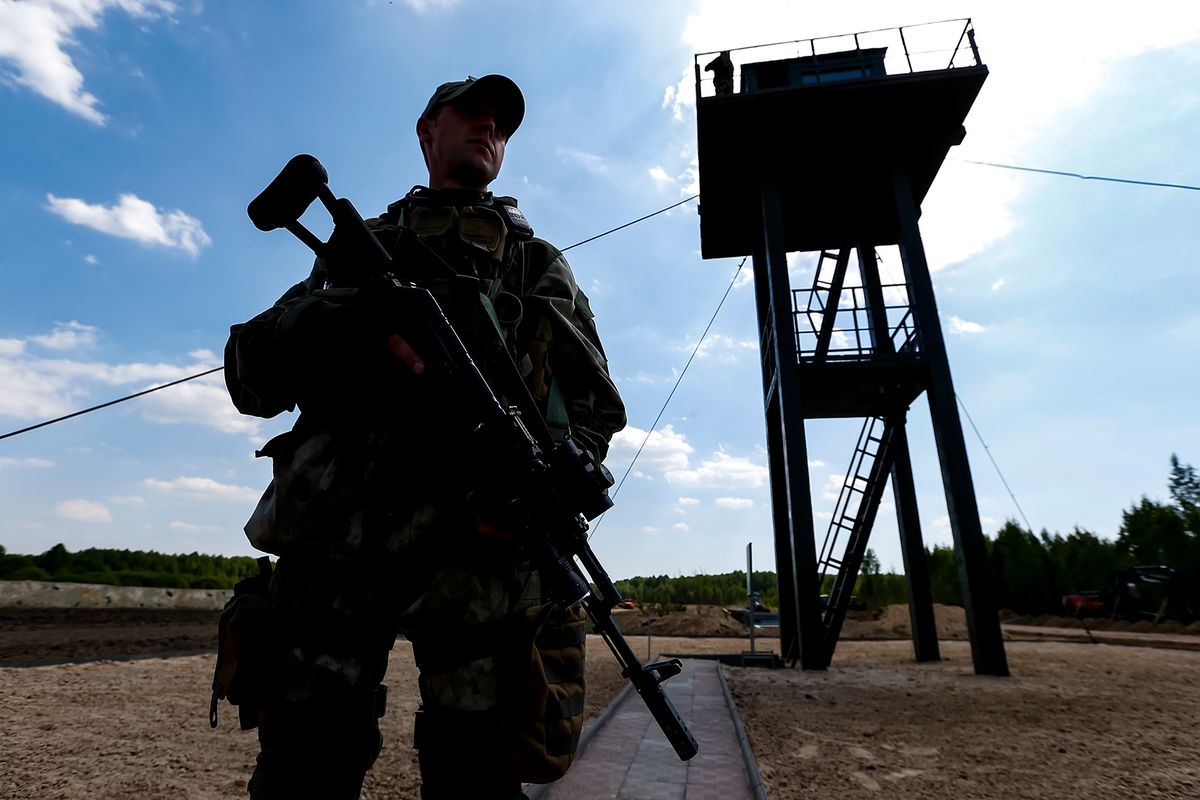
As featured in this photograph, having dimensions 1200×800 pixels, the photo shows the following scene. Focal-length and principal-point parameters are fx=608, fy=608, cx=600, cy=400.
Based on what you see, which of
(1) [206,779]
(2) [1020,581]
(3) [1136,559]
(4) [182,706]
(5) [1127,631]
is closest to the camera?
(1) [206,779]

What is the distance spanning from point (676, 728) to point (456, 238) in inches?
56.7

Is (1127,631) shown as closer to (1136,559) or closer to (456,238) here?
(1136,559)

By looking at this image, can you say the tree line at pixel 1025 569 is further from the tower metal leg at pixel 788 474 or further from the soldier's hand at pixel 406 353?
the soldier's hand at pixel 406 353

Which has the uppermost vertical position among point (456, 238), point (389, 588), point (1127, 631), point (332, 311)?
point (456, 238)

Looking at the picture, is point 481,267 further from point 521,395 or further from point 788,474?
point 788,474

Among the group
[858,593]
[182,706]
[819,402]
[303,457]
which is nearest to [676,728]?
[303,457]

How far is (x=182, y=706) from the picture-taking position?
15.3ft

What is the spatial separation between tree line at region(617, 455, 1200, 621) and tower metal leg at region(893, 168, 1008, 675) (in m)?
11.7

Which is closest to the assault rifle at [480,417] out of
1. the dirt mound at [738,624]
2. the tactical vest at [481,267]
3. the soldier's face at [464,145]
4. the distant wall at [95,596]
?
the tactical vest at [481,267]

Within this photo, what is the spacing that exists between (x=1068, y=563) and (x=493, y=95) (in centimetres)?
2598

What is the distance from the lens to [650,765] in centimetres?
321

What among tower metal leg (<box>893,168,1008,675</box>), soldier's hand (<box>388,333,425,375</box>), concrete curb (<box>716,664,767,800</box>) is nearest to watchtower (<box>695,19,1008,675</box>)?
tower metal leg (<box>893,168,1008,675</box>)

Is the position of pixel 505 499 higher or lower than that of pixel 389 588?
higher

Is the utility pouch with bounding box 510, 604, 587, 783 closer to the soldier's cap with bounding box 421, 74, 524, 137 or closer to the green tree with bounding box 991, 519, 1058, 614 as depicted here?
the soldier's cap with bounding box 421, 74, 524, 137
